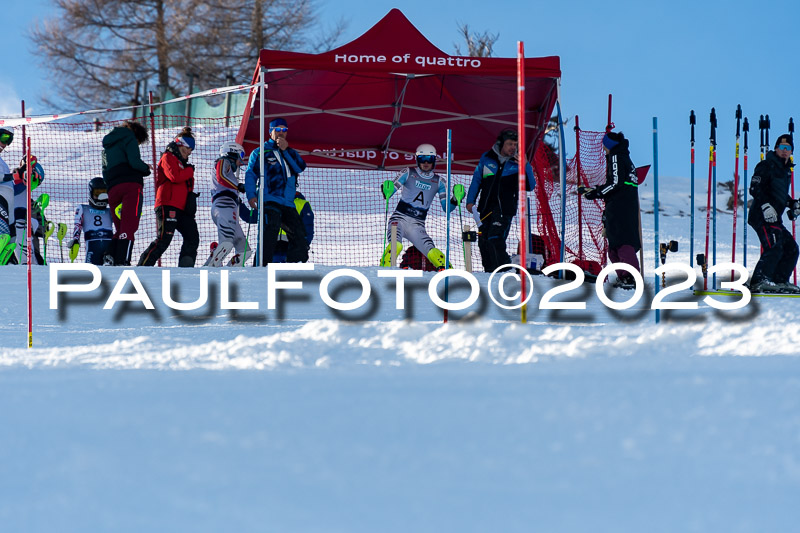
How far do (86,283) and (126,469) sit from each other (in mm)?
5503

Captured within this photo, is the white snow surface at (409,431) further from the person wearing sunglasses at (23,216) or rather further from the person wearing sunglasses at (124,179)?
the person wearing sunglasses at (23,216)

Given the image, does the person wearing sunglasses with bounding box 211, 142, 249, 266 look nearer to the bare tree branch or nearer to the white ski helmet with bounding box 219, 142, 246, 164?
the white ski helmet with bounding box 219, 142, 246, 164

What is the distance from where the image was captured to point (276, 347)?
16.9 feet

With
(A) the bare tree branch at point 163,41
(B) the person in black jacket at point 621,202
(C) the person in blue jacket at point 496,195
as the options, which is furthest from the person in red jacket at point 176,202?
(A) the bare tree branch at point 163,41

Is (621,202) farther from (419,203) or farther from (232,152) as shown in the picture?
(232,152)

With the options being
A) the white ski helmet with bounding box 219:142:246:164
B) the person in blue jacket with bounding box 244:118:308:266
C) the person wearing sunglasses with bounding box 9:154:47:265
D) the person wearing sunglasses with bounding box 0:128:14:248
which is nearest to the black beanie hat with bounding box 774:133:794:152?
the person in blue jacket with bounding box 244:118:308:266

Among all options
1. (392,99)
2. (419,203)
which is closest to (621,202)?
(419,203)

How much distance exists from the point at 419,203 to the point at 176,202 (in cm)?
239

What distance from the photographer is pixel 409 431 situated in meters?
3.33

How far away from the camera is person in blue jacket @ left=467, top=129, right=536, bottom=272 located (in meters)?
8.95

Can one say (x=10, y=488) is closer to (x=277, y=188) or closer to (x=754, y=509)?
(x=754, y=509)

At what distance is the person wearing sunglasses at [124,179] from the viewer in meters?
9.40

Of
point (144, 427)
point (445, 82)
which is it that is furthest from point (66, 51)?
point (144, 427)

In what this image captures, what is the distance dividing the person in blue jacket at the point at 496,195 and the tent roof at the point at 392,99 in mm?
771
